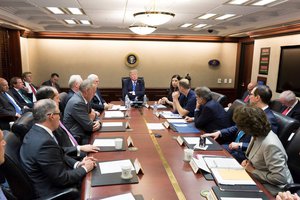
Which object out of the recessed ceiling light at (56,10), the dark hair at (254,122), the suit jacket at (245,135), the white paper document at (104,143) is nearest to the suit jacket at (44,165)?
the white paper document at (104,143)

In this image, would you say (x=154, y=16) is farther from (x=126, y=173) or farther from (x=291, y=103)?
(x=291, y=103)

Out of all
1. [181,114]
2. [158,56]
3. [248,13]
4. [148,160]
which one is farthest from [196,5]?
[158,56]

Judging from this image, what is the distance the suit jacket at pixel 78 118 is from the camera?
2748 millimetres

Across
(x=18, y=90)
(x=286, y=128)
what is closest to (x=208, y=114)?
(x=286, y=128)

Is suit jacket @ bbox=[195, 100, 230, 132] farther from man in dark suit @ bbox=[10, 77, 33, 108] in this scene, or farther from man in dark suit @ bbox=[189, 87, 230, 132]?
man in dark suit @ bbox=[10, 77, 33, 108]

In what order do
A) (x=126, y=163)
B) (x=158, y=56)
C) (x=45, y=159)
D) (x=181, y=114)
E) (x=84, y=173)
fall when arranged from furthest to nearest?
(x=158, y=56) < (x=181, y=114) < (x=126, y=163) < (x=84, y=173) < (x=45, y=159)

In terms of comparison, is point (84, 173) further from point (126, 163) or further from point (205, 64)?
point (205, 64)

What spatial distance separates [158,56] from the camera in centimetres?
698

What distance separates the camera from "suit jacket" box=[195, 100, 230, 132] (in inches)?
115

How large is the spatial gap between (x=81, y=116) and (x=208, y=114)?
59.3 inches

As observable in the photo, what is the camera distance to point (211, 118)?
9.68 feet

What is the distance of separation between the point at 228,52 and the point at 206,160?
585 centimetres

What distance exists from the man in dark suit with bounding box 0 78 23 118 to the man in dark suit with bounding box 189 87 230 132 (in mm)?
3052

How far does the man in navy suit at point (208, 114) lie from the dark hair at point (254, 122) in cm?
99
